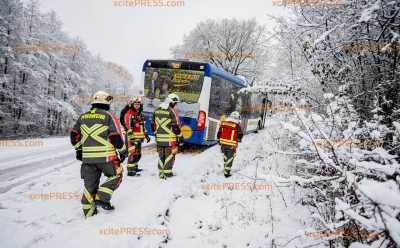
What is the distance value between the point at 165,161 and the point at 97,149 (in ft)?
8.01

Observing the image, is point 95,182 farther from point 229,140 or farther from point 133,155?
point 229,140

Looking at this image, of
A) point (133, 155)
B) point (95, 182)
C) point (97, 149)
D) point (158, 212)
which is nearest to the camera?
point (97, 149)

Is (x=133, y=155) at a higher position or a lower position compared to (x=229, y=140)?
lower

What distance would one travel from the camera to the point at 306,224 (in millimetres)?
3895

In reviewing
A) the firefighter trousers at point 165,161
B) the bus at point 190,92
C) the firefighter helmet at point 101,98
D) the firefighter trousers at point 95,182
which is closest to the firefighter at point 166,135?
the firefighter trousers at point 165,161

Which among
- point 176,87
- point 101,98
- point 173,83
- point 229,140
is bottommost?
point 229,140

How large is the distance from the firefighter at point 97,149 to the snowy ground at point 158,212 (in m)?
0.35

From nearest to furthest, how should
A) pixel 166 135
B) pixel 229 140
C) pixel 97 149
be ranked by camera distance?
pixel 97 149, pixel 166 135, pixel 229 140

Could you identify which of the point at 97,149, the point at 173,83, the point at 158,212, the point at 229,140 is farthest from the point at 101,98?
the point at 173,83

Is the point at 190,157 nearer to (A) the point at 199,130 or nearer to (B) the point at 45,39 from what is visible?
(A) the point at 199,130

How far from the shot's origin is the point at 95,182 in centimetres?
424

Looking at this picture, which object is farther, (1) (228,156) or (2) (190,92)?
(2) (190,92)

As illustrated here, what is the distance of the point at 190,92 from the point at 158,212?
232 inches

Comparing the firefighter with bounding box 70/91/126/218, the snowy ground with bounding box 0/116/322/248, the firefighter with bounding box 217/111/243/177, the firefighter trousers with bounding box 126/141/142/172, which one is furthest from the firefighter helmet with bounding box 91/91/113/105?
the firefighter with bounding box 217/111/243/177
